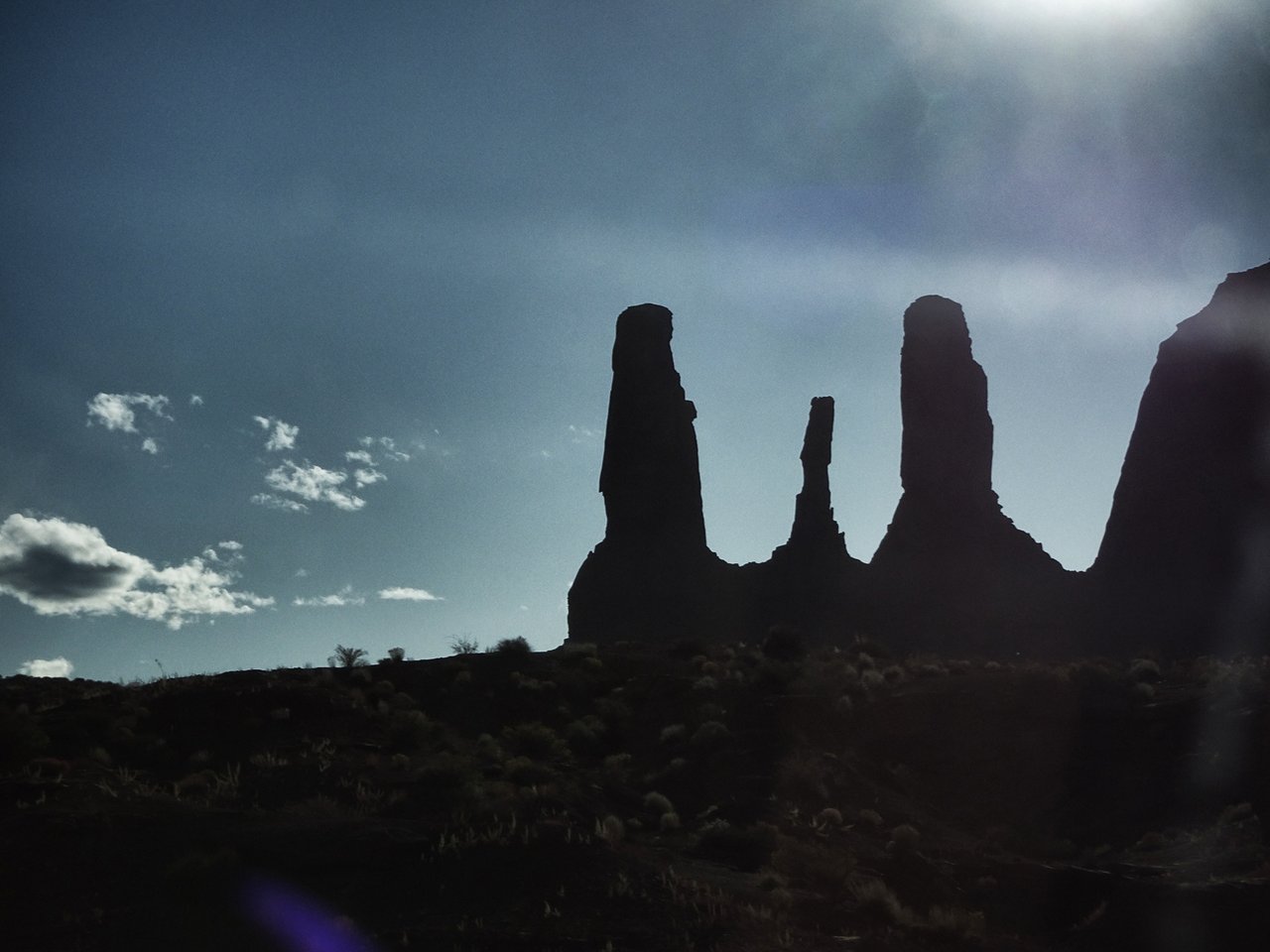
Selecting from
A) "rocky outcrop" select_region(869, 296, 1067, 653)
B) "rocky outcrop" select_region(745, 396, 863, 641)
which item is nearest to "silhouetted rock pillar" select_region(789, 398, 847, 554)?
"rocky outcrop" select_region(745, 396, 863, 641)

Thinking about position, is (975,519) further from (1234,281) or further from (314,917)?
(314,917)

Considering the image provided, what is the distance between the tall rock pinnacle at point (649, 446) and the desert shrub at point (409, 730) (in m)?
49.2

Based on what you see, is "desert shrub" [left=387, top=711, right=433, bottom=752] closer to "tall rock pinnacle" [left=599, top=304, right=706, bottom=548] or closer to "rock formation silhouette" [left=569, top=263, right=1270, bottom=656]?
"rock formation silhouette" [left=569, top=263, right=1270, bottom=656]

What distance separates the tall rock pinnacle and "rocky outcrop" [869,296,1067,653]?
1602 cm

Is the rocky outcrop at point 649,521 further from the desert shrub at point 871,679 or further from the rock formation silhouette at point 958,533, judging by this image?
the desert shrub at point 871,679

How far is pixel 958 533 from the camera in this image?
248 feet

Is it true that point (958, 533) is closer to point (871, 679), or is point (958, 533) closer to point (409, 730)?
point (871, 679)

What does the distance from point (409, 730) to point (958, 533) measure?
2215 inches

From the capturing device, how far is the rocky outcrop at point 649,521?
7469 cm

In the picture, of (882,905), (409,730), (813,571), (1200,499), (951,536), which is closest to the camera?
(882,905)

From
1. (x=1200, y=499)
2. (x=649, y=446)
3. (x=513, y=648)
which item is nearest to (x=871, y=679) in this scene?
(x=513, y=648)

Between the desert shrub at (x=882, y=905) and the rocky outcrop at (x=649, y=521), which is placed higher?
the rocky outcrop at (x=649, y=521)

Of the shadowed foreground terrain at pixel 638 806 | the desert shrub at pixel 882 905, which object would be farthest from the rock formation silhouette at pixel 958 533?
the desert shrub at pixel 882 905

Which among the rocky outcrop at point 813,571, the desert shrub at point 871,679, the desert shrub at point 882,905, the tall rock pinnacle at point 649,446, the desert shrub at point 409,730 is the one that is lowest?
the desert shrub at point 882,905
